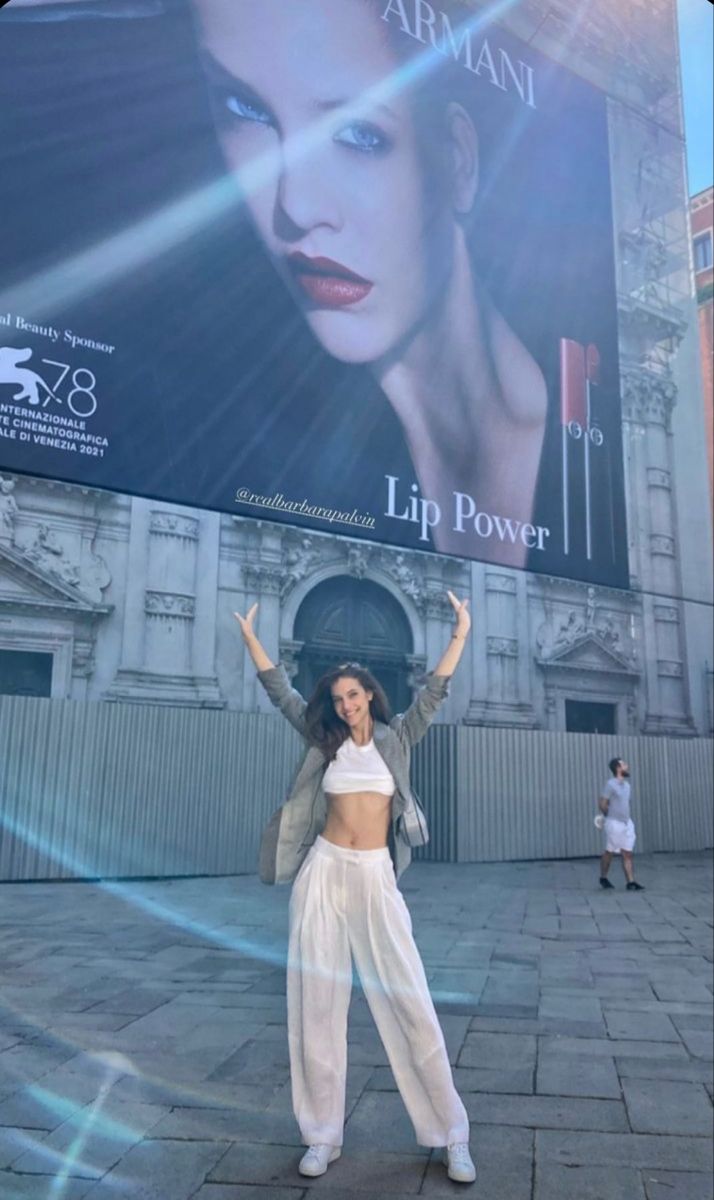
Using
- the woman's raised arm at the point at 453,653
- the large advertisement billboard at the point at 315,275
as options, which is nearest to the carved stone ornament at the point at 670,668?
the large advertisement billboard at the point at 315,275

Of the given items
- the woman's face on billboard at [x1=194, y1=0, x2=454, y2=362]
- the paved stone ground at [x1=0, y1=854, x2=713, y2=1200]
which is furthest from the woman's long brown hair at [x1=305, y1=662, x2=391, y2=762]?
the woman's face on billboard at [x1=194, y1=0, x2=454, y2=362]

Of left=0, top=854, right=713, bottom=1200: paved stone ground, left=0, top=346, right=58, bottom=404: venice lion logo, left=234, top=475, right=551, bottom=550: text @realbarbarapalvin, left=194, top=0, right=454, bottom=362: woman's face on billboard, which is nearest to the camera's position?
left=0, top=854, right=713, bottom=1200: paved stone ground

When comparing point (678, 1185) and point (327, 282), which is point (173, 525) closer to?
point (327, 282)

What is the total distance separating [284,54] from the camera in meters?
5.02

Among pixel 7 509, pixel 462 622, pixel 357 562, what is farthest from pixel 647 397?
pixel 462 622

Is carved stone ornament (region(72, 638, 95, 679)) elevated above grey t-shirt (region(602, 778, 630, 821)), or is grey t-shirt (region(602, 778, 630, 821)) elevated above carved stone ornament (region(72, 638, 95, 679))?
carved stone ornament (region(72, 638, 95, 679))

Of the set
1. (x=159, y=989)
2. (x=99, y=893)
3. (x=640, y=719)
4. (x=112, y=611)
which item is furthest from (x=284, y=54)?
(x=640, y=719)

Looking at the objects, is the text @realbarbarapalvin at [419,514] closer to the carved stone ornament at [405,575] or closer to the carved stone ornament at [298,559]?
the carved stone ornament at [298,559]

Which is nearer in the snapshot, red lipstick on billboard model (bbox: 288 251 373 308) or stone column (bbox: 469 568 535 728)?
red lipstick on billboard model (bbox: 288 251 373 308)

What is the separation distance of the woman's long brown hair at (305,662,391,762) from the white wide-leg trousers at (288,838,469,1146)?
30cm

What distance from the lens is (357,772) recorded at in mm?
2424

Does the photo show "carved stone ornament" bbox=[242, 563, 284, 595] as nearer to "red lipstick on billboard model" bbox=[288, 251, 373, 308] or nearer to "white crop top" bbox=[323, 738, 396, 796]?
"red lipstick on billboard model" bbox=[288, 251, 373, 308]

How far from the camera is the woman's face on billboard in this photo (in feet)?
16.0

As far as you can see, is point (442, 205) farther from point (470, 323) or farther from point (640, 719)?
point (640, 719)
